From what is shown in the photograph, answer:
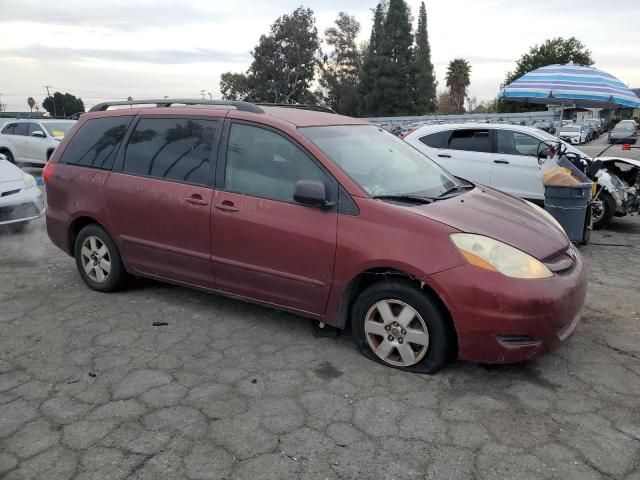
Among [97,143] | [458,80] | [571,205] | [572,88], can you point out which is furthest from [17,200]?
[458,80]

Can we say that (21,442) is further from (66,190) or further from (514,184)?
(514,184)

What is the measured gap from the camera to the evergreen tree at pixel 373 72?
184 ft

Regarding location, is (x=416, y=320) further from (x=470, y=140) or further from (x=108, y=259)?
(x=470, y=140)

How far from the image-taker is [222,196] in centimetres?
397

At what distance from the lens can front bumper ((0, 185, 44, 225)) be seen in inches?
270

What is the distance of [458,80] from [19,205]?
78.3 metres

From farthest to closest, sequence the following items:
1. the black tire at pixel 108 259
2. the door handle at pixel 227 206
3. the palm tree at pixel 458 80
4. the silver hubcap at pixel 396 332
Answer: the palm tree at pixel 458 80, the black tire at pixel 108 259, the door handle at pixel 227 206, the silver hubcap at pixel 396 332

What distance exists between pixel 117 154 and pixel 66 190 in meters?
0.67

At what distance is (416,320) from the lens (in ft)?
11.0

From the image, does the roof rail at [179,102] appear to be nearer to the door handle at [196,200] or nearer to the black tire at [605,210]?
the door handle at [196,200]

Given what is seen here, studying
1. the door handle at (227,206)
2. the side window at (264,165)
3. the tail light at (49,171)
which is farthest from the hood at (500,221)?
the tail light at (49,171)

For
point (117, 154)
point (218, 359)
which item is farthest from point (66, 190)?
point (218, 359)

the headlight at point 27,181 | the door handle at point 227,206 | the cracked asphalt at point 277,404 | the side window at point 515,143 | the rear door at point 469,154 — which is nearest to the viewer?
the cracked asphalt at point 277,404

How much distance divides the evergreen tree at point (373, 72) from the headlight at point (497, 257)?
55.0 metres
